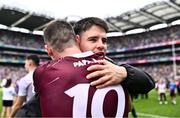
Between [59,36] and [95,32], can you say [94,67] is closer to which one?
[59,36]

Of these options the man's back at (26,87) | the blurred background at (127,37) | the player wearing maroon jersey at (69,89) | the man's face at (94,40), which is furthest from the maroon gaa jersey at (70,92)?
the blurred background at (127,37)

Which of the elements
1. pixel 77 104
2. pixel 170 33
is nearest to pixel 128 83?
pixel 77 104

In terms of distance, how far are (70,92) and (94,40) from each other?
54cm

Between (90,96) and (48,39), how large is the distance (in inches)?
17.1

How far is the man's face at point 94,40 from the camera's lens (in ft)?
6.88

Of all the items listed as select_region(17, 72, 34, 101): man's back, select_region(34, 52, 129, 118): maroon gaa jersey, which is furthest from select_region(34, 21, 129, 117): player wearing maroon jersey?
select_region(17, 72, 34, 101): man's back

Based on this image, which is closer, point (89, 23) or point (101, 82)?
point (101, 82)

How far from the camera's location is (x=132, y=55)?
64.9 meters

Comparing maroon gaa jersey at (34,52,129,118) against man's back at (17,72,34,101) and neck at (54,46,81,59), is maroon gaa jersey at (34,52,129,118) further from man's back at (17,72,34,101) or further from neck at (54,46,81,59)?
man's back at (17,72,34,101)

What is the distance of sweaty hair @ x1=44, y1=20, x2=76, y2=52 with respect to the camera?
1.84 m

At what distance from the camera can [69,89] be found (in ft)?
5.61

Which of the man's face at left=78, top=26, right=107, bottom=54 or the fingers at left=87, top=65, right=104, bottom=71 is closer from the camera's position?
the fingers at left=87, top=65, right=104, bottom=71

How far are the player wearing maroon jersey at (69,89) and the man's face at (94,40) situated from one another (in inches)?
10.5

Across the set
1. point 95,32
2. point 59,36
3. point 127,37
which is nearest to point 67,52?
point 59,36
